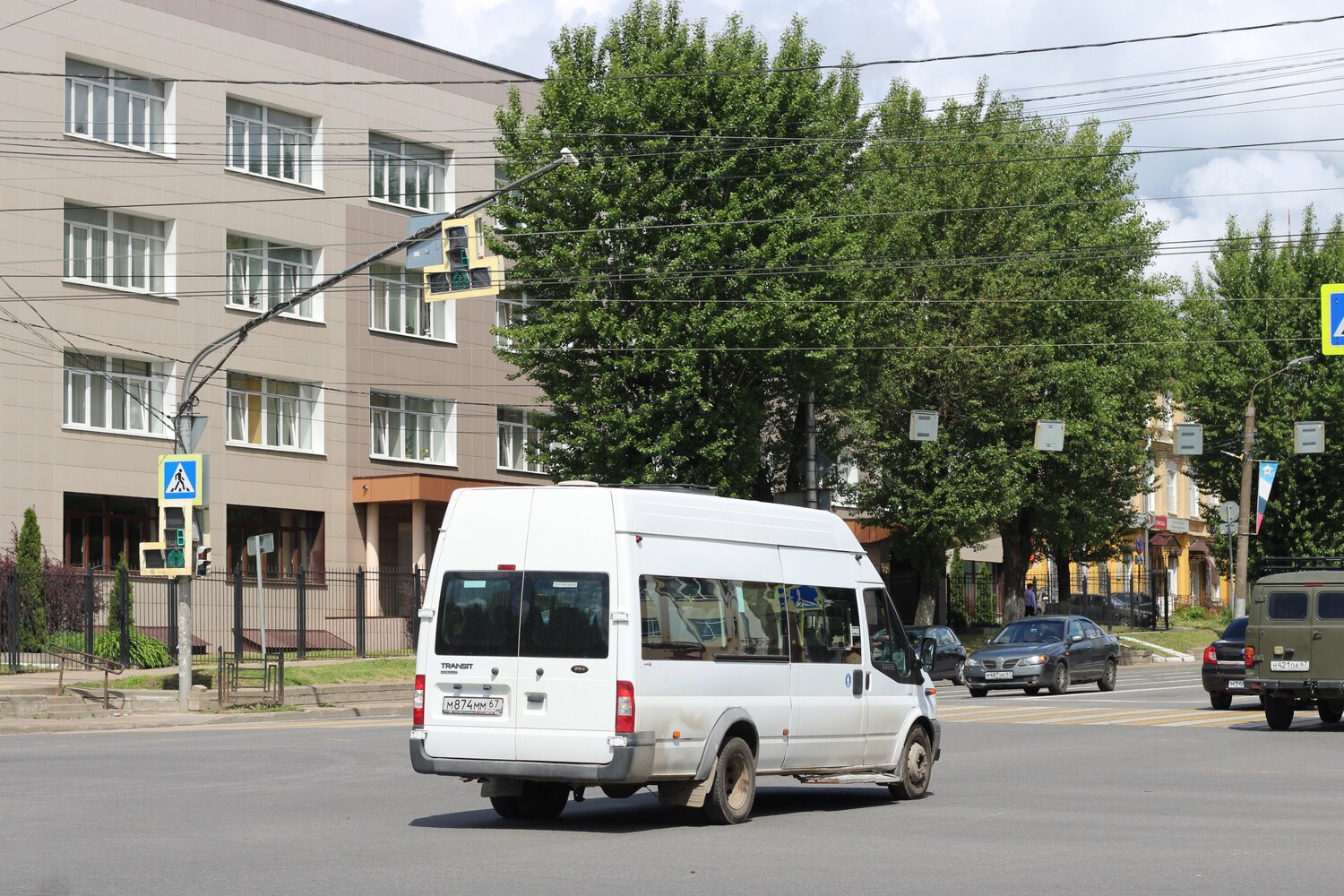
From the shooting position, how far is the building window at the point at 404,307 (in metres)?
50.5

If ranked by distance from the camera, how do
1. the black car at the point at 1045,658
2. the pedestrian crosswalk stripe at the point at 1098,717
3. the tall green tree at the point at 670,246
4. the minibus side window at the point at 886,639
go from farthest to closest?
the tall green tree at the point at 670,246 < the black car at the point at 1045,658 < the pedestrian crosswalk stripe at the point at 1098,717 < the minibus side window at the point at 886,639

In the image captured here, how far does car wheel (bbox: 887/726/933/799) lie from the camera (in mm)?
15734

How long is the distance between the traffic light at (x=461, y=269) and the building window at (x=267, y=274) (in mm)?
22562

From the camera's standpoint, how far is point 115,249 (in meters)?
43.6

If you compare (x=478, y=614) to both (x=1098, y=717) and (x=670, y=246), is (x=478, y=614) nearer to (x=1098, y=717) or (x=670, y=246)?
(x=1098, y=717)

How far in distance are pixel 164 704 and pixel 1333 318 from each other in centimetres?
2094

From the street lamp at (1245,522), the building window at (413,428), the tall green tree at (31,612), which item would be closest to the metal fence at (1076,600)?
the street lamp at (1245,522)

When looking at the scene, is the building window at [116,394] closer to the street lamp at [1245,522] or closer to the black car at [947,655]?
the black car at [947,655]

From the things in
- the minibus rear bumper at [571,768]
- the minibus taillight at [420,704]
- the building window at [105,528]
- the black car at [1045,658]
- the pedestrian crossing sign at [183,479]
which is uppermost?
the pedestrian crossing sign at [183,479]

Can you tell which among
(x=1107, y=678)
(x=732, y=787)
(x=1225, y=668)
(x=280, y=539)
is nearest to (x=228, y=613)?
(x=280, y=539)

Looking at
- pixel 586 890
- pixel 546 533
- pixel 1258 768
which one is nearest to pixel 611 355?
pixel 1258 768

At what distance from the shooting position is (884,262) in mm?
46312

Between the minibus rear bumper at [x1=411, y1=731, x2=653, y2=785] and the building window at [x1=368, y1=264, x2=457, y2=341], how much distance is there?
37848 mm

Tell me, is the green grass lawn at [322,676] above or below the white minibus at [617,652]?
below
